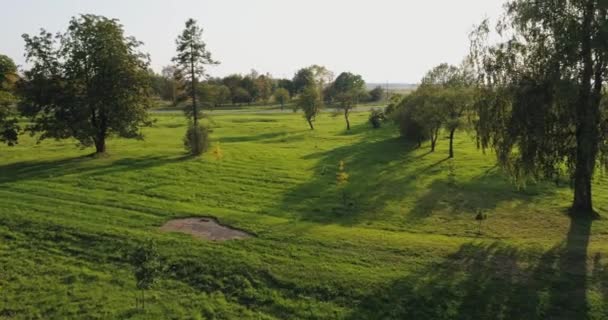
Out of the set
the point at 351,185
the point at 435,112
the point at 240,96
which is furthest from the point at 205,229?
the point at 240,96

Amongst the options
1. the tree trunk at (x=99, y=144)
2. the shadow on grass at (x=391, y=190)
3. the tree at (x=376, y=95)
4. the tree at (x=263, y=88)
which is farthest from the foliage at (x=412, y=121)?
the tree at (x=376, y=95)

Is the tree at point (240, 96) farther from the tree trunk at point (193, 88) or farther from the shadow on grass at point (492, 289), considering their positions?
the shadow on grass at point (492, 289)

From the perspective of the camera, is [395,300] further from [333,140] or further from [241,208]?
[333,140]

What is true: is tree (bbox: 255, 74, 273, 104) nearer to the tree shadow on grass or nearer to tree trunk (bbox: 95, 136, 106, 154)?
the tree shadow on grass

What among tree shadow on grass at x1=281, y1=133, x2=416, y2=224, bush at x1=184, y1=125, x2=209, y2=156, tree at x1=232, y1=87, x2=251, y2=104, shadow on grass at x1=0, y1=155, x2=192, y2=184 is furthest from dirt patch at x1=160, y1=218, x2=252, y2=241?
tree at x1=232, y1=87, x2=251, y2=104

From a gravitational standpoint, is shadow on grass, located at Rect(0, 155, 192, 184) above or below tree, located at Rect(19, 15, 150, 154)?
below

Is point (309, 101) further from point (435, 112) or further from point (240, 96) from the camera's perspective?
point (240, 96)
